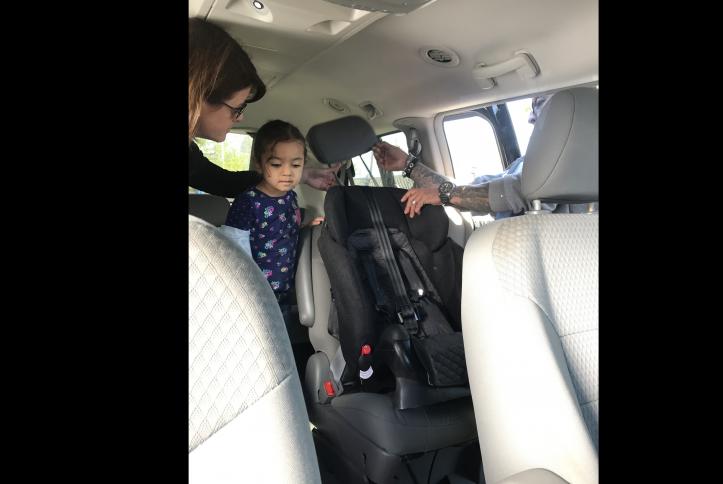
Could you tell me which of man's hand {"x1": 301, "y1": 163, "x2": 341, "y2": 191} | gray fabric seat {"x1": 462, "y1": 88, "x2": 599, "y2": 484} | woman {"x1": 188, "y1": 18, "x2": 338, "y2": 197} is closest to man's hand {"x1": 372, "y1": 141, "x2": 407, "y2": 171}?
man's hand {"x1": 301, "y1": 163, "x2": 341, "y2": 191}

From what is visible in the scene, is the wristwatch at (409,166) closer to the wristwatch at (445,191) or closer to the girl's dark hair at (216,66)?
the wristwatch at (445,191)

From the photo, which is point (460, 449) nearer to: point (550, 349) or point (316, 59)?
point (550, 349)

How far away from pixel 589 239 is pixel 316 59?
125 centimetres

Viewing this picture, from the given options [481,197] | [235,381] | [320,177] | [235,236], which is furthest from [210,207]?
[235,381]

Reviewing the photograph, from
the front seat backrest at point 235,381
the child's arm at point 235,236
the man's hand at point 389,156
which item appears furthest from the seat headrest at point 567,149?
the man's hand at point 389,156

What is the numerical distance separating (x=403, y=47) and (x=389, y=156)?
0.46 metres

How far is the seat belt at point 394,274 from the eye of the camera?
1.88 meters

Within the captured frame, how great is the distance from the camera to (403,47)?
202cm

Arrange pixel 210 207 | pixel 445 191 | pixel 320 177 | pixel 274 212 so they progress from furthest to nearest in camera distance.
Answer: pixel 320 177, pixel 274 212, pixel 445 191, pixel 210 207

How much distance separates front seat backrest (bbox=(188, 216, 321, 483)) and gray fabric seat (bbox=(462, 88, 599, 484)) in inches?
17.9

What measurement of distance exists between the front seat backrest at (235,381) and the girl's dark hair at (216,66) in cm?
58

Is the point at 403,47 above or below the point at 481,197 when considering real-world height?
above

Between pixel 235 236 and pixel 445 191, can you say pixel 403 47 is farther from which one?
pixel 235 236
